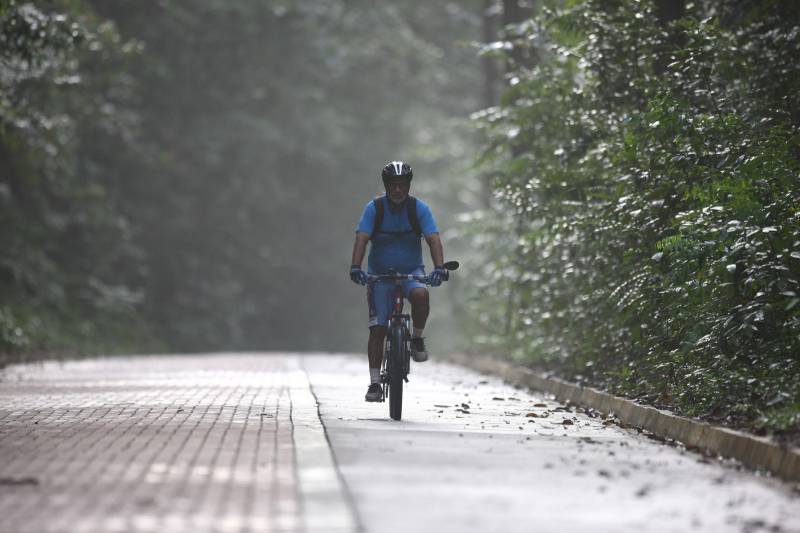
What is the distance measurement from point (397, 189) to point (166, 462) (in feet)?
14.3

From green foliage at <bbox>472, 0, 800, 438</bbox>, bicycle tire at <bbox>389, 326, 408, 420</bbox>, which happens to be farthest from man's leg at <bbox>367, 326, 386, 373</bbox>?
green foliage at <bbox>472, 0, 800, 438</bbox>

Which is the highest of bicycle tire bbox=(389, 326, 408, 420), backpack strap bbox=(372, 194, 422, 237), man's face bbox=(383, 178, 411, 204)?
man's face bbox=(383, 178, 411, 204)

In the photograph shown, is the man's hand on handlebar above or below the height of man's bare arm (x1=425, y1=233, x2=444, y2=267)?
below

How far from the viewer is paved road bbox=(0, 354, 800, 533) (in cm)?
762

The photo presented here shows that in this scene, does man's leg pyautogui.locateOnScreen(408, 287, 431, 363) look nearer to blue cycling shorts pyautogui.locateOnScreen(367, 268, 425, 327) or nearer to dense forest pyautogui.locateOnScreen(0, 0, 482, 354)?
blue cycling shorts pyautogui.locateOnScreen(367, 268, 425, 327)

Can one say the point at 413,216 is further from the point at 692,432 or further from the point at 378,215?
the point at 692,432

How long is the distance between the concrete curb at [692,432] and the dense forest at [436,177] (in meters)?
0.27

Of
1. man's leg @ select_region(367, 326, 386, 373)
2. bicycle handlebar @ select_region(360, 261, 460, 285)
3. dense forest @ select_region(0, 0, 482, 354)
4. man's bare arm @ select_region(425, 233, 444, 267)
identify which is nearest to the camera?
bicycle handlebar @ select_region(360, 261, 460, 285)

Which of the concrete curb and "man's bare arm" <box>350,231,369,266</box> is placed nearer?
the concrete curb

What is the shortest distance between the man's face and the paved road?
1987 millimetres

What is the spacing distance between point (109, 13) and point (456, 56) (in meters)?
15.6

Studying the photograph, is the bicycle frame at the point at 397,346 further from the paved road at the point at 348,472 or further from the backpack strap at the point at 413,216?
the backpack strap at the point at 413,216

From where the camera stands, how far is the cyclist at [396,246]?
13.2 metres

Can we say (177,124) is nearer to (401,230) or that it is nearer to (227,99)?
(227,99)
